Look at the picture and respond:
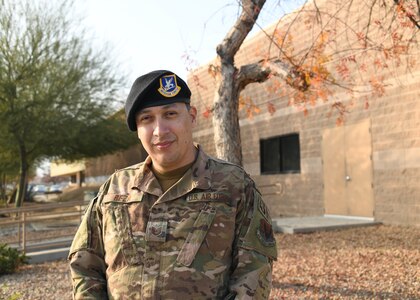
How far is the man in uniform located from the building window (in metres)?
12.3

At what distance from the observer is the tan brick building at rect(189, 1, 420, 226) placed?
1030 cm

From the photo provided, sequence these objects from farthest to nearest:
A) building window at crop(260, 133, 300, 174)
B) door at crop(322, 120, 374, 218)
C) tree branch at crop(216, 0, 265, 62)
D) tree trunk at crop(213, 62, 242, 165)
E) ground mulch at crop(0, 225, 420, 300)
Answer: building window at crop(260, 133, 300, 174)
door at crop(322, 120, 374, 218)
tree branch at crop(216, 0, 265, 62)
tree trunk at crop(213, 62, 242, 165)
ground mulch at crop(0, 225, 420, 300)

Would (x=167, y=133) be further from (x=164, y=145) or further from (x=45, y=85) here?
(x=45, y=85)

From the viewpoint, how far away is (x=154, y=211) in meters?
1.92

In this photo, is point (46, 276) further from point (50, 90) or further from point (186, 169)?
point (50, 90)

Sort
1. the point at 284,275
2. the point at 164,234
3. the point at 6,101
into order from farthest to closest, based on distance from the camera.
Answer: the point at 6,101 < the point at 284,275 < the point at 164,234

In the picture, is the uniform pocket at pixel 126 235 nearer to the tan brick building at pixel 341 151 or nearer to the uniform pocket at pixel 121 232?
the uniform pocket at pixel 121 232

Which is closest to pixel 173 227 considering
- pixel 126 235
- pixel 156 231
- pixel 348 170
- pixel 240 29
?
pixel 156 231

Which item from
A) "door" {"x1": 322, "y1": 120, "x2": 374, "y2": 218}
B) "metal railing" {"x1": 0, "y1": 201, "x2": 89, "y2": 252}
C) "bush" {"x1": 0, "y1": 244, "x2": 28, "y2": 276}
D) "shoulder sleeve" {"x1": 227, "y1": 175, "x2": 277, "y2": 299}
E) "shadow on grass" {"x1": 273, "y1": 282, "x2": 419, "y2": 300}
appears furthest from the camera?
"door" {"x1": 322, "y1": 120, "x2": 374, "y2": 218}

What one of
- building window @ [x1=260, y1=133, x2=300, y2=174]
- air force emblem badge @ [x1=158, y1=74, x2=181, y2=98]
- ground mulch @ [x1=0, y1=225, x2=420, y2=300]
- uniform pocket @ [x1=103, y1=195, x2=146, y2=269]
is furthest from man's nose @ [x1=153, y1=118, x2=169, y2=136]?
building window @ [x1=260, y1=133, x2=300, y2=174]

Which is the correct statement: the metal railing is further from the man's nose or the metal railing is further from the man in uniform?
the man's nose

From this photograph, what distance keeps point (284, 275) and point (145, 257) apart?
476 centimetres

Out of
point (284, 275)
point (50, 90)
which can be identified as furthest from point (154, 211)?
point (50, 90)

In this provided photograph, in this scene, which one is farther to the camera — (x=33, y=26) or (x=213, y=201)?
(x=33, y=26)
